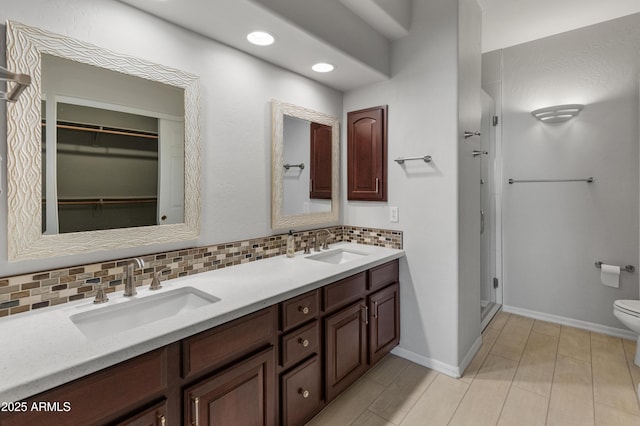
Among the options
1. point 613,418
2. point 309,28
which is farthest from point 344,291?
point 613,418

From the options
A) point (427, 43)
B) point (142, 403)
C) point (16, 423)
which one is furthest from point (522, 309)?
point (16, 423)

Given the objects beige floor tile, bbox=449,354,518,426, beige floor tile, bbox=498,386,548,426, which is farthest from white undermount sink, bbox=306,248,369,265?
beige floor tile, bbox=498,386,548,426

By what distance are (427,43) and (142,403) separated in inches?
102

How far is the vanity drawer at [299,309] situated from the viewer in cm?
151

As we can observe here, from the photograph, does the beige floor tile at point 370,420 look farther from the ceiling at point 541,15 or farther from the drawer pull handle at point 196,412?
the ceiling at point 541,15

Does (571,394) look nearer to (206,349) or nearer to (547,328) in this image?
(547,328)

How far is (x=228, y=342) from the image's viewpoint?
126cm

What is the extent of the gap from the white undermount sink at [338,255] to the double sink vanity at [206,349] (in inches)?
9.7

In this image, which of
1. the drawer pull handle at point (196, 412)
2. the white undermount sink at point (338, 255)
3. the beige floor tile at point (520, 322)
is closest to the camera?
the drawer pull handle at point (196, 412)

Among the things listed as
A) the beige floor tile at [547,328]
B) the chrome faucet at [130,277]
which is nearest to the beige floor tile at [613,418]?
the beige floor tile at [547,328]

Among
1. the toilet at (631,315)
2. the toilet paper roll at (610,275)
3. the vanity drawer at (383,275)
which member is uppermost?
the vanity drawer at (383,275)

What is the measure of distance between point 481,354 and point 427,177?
1479 mm

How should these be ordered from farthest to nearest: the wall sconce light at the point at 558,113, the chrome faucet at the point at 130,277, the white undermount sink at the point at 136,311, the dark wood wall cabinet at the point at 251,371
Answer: the wall sconce light at the point at 558,113
the chrome faucet at the point at 130,277
the white undermount sink at the point at 136,311
the dark wood wall cabinet at the point at 251,371

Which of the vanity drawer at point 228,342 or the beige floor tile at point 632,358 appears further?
the beige floor tile at point 632,358
